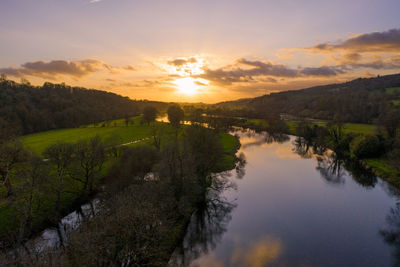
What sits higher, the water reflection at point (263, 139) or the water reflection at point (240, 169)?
the water reflection at point (263, 139)

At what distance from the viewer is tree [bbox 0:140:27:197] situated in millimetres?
22578

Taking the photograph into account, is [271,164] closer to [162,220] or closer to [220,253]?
[220,253]

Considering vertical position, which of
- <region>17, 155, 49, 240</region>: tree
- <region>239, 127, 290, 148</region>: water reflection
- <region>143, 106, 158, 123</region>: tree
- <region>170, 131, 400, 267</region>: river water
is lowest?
<region>170, 131, 400, 267</region>: river water

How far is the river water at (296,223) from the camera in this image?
691 inches

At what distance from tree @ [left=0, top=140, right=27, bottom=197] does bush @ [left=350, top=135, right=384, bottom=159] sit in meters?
58.2

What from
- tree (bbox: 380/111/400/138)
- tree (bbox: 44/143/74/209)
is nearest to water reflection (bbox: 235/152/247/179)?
tree (bbox: 44/143/74/209)

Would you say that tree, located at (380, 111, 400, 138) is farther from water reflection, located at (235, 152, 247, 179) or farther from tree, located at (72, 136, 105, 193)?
tree, located at (72, 136, 105, 193)

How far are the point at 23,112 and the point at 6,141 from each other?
6393cm

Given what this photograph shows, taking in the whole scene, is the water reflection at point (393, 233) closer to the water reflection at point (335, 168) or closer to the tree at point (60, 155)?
the water reflection at point (335, 168)

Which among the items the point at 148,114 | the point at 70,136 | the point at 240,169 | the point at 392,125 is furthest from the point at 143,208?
the point at 148,114

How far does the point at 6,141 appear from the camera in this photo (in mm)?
24719

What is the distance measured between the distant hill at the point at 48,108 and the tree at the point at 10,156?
161ft

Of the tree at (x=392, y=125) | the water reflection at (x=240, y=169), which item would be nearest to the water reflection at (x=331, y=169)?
the tree at (x=392, y=125)

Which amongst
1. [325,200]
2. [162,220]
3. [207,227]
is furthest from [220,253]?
[325,200]
